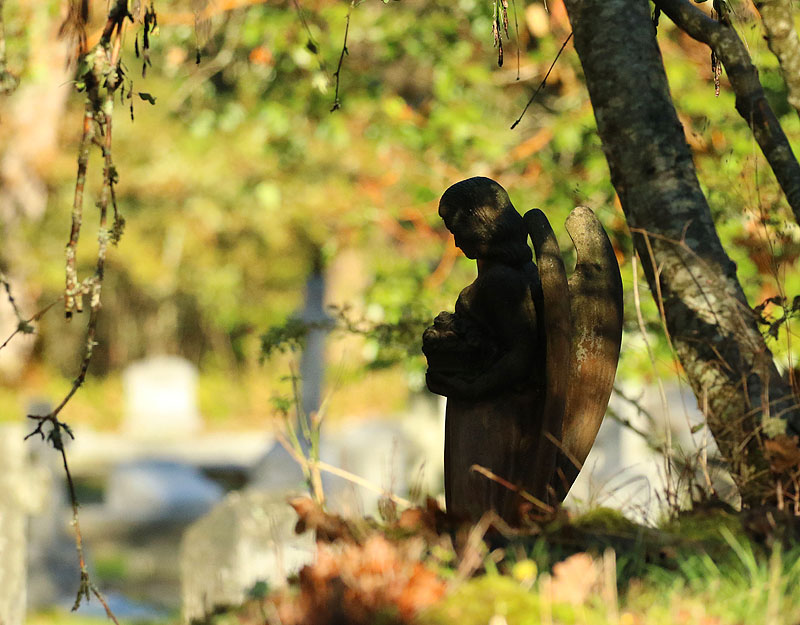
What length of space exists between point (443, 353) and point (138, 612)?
24.3 feet

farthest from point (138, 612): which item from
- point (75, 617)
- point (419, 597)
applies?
point (419, 597)

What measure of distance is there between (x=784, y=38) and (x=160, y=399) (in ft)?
67.1

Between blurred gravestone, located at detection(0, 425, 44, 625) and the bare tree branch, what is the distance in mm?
5661

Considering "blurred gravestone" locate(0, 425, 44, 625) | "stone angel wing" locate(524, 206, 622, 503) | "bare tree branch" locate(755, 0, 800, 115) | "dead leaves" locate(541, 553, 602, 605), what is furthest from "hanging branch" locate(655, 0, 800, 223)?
"blurred gravestone" locate(0, 425, 44, 625)

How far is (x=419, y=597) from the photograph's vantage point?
7.59 feet

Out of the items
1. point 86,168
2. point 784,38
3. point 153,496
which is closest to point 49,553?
point 153,496

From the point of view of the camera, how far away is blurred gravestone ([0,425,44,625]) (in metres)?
Answer: 7.01

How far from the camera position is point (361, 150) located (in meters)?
15.2

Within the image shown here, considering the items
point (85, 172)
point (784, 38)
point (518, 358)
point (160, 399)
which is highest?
point (784, 38)

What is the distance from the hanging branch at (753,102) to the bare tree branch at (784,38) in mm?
116

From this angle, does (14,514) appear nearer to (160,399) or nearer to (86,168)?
(86,168)

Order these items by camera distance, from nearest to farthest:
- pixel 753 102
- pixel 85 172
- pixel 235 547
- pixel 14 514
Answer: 1. pixel 85 172
2. pixel 753 102
3. pixel 235 547
4. pixel 14 514

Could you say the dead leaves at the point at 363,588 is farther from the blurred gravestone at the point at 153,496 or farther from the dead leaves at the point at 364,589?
the blurred gravestone at the point at 153,496

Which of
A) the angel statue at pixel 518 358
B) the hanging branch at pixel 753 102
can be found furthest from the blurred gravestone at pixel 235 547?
the hanging branch at pixel 753 102
